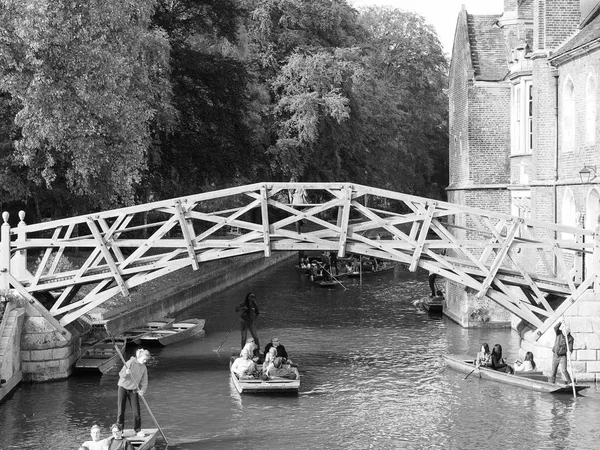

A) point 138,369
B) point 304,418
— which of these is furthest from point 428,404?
point 138,369

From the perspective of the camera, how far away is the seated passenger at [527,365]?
23531 millimetres

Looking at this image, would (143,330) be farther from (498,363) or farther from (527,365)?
(527,365)

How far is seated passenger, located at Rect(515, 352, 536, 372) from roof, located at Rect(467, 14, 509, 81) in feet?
44.6

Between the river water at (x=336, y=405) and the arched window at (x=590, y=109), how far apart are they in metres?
5.83

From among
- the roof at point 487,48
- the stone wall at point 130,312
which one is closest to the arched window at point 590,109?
the roof at point 487,48

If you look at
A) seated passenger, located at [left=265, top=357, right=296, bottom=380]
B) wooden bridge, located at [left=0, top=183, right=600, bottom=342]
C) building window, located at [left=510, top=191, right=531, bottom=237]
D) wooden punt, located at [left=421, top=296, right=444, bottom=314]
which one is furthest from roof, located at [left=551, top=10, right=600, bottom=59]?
seated passenger, located at [left=265, top=357, right=296, bottom=380]

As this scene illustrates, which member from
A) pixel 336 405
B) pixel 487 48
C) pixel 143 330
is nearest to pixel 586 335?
pixel 336 405

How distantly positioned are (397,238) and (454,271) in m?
1.61

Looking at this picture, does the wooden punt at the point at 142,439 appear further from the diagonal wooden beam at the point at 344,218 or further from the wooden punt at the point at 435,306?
the wooden punt at the point at 435,306

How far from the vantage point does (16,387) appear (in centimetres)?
2336

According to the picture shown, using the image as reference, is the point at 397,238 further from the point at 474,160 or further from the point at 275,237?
→ the point at 474,160

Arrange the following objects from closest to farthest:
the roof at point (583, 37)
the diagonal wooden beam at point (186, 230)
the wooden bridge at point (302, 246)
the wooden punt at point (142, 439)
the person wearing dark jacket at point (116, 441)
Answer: the person wearing dark jacket at point (116, 441) < the wooden punt at point (142, 439) < the wooden bridge at point (302, 246) < the diagonal wooden beam at point (186, 230) < the roof at point (583, 37)

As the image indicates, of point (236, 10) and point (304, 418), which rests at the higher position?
point (236, 10)

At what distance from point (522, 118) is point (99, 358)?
15.1 meters
